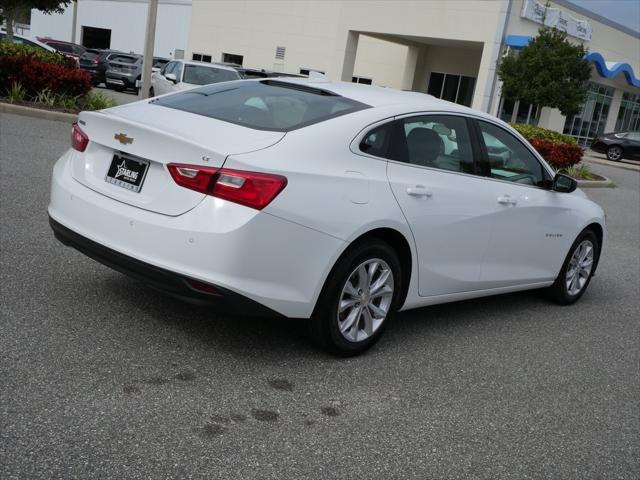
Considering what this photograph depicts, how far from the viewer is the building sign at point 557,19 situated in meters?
32.7

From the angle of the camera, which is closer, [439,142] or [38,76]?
[439,142]

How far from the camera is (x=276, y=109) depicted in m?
4.80

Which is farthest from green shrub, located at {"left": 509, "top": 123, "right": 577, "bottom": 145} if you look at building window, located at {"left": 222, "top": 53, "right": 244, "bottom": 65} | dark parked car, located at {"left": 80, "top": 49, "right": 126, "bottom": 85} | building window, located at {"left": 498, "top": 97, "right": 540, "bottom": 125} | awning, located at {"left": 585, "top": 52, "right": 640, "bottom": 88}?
building window, located at {"left": 222, "top": 53, "right": 244, "bottom": 65}

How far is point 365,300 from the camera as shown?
15.5ft

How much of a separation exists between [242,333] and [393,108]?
5.74 ft

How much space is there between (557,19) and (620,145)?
6.25m

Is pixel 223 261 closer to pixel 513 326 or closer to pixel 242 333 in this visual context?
pixel 242 333

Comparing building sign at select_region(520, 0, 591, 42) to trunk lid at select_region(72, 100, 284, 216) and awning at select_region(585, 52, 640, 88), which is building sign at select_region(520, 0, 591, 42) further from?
trunk lid at select_region(72, 100, 284, 216)

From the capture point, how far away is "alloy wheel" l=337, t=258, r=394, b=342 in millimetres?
4629

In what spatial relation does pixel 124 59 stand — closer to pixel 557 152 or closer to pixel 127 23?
pixel 557 152

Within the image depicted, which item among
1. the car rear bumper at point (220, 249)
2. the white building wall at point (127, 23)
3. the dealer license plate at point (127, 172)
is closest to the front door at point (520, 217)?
the car rear bumper at point (220, 249)

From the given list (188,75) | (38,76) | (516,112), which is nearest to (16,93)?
(38,76)

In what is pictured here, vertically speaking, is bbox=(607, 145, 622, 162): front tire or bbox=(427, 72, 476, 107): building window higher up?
bbox=(427, 72, 476, 107): building window

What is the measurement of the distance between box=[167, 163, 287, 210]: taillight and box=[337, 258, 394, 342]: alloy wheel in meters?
0.84
